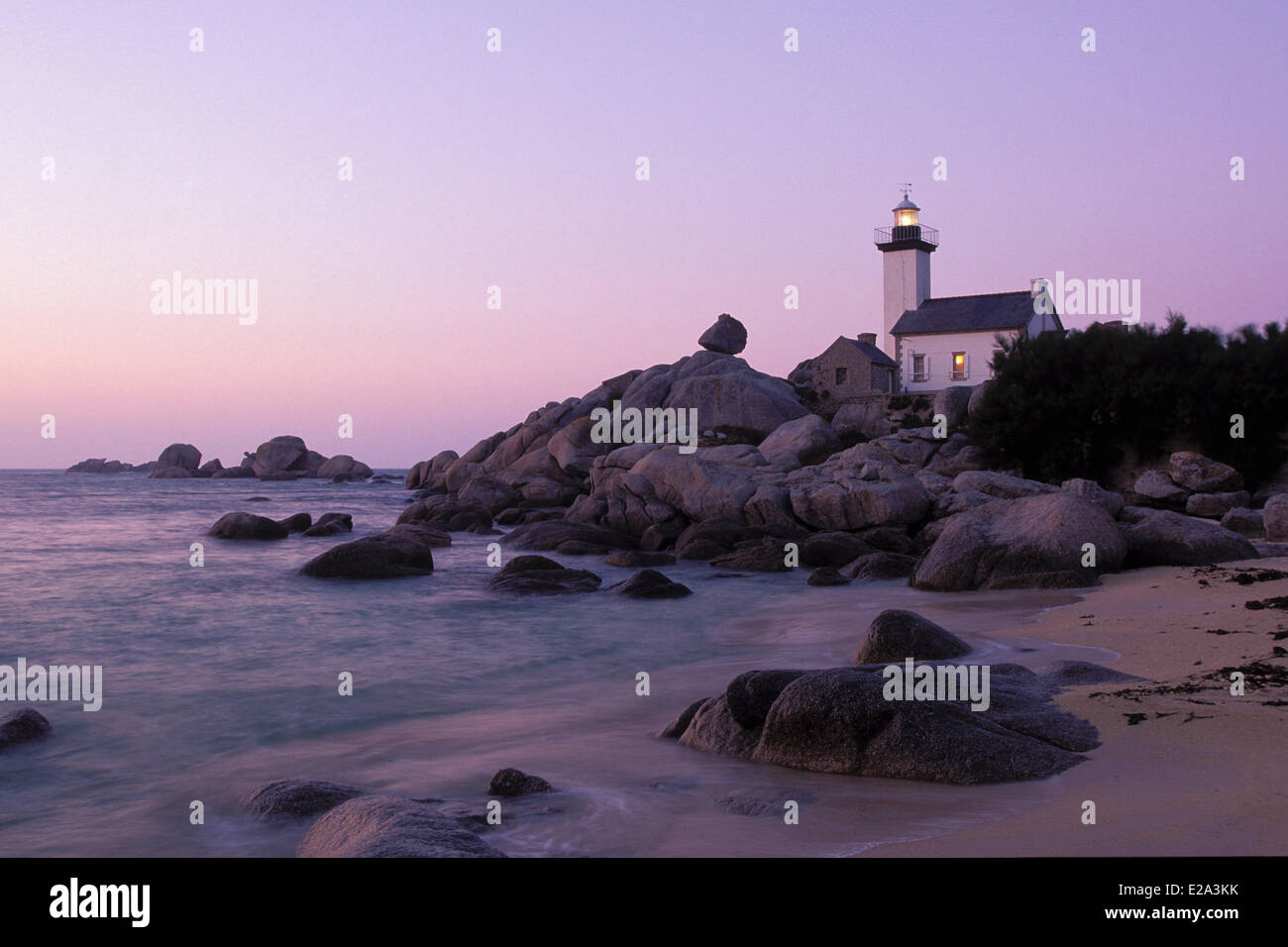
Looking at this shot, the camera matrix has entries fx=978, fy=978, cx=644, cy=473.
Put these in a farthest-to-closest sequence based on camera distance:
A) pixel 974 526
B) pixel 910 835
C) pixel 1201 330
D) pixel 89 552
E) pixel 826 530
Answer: pixel 1201 330 → pixel 89 552 → pixel 826 530 → pixel 974 526 → pixel 910 835

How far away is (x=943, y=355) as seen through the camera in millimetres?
46719

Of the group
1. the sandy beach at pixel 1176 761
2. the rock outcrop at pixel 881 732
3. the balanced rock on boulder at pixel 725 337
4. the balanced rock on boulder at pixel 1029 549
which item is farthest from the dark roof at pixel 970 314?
the rock outcrop at pixel 881 732

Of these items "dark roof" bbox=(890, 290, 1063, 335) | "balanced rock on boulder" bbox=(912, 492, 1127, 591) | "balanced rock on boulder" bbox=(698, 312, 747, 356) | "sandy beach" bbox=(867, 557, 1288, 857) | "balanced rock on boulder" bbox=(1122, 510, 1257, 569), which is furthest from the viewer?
"balanced rock on boulder" bbox=(698, 312, 747, 356)

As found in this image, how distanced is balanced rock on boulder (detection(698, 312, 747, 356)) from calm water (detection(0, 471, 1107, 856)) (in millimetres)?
31525

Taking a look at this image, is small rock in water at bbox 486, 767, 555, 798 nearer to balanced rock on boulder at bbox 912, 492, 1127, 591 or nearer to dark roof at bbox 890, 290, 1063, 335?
balanced rock on boulder at bbox 912, 492, 1127, 591

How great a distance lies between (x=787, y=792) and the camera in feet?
18.3

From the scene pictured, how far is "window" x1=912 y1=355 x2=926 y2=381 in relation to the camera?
47188 millimetres

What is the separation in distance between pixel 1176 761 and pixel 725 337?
4689cm

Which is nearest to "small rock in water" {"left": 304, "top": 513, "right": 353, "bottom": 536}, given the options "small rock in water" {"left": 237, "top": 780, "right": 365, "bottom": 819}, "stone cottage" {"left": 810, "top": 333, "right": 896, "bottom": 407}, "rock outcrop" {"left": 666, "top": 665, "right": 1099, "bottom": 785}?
"stone cottage" {"left": 810, "top": 333, "right": 896, "bottom": 407}

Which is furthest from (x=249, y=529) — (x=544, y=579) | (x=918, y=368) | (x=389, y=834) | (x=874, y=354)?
(x=918, y=368)

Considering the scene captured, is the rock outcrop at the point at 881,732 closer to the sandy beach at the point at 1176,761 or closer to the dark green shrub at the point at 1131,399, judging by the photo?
the sandy beach at the point at 1176,761
